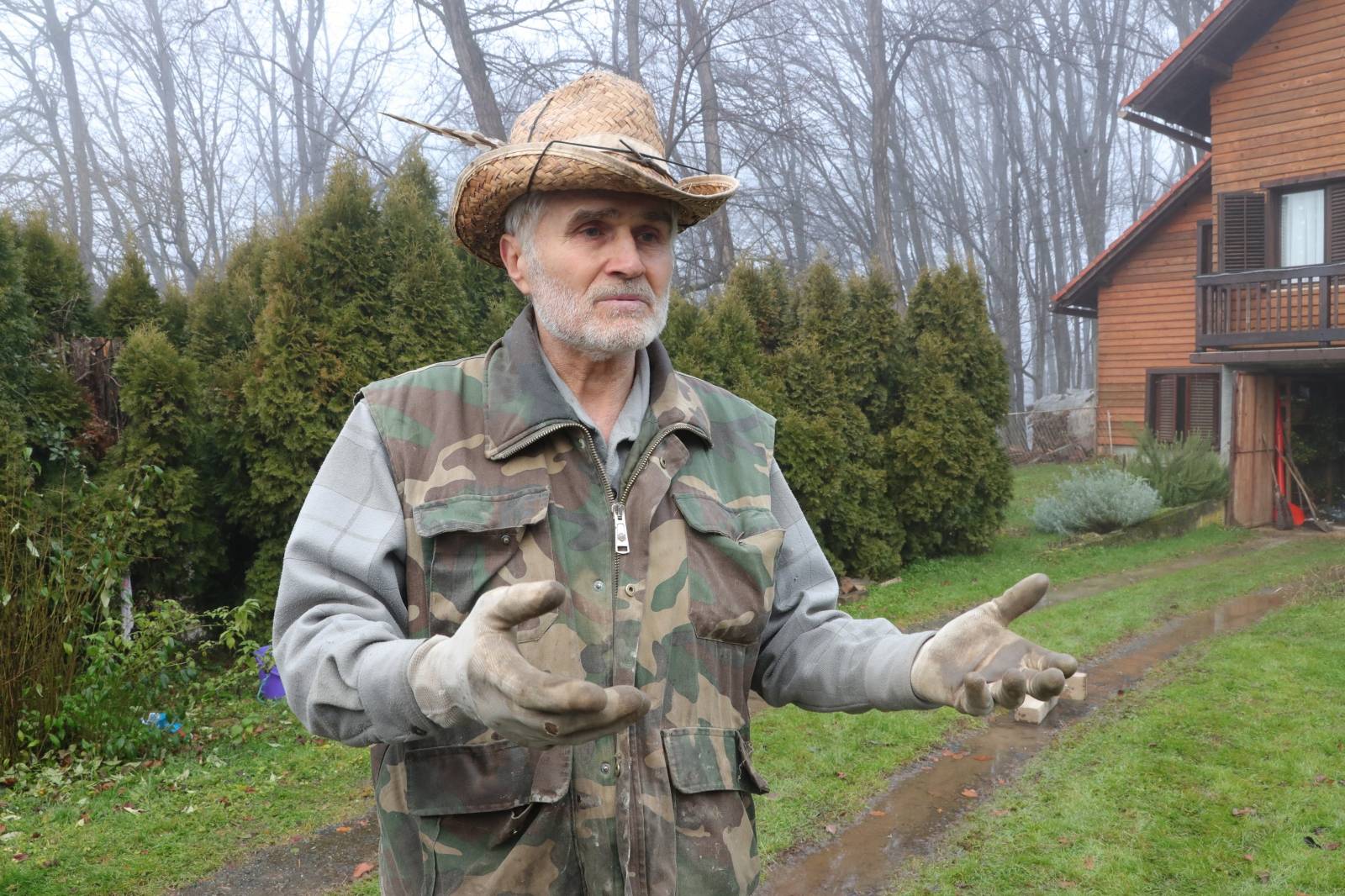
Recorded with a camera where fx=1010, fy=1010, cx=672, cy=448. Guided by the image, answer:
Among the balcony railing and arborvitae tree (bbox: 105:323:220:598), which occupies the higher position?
the balcony railing

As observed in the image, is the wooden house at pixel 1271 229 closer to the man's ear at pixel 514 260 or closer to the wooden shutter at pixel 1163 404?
the wooden shutter at pixel 1163 404

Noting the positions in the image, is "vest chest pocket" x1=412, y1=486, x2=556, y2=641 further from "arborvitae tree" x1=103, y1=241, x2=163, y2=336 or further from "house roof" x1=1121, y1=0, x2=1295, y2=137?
"house roof" x1=1121, y1=0, x2=1295, y2=137

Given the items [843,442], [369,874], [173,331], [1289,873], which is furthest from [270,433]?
[1289,873]

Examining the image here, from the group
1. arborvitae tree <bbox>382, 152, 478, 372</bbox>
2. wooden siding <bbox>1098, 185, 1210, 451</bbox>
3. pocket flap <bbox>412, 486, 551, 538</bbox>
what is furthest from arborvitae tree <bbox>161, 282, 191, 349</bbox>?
wooden siding <bbox>1098, 185, 1210, 451</bbox>

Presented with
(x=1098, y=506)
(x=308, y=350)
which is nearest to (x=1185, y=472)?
(x=1098, y=506)

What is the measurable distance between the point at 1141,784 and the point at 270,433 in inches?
222

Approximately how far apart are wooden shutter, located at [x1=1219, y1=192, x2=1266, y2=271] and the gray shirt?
14.9 meters

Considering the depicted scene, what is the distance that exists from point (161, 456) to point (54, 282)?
239 cm

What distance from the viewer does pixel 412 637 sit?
1.81 metres

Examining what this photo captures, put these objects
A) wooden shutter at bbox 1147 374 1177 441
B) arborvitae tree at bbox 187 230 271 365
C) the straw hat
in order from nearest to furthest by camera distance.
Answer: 1. the straw hat
2. arborvitae tree at bbox 187 230 271 365
3. wooden shutter at bbox 1147 374 1177 441

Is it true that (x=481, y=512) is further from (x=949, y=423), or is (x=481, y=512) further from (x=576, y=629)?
(x=949, y=423)

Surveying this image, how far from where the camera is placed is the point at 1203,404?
18.2 meters

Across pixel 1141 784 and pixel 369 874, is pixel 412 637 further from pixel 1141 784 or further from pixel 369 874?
pixel 1141 784

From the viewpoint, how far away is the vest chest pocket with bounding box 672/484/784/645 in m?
1.91
